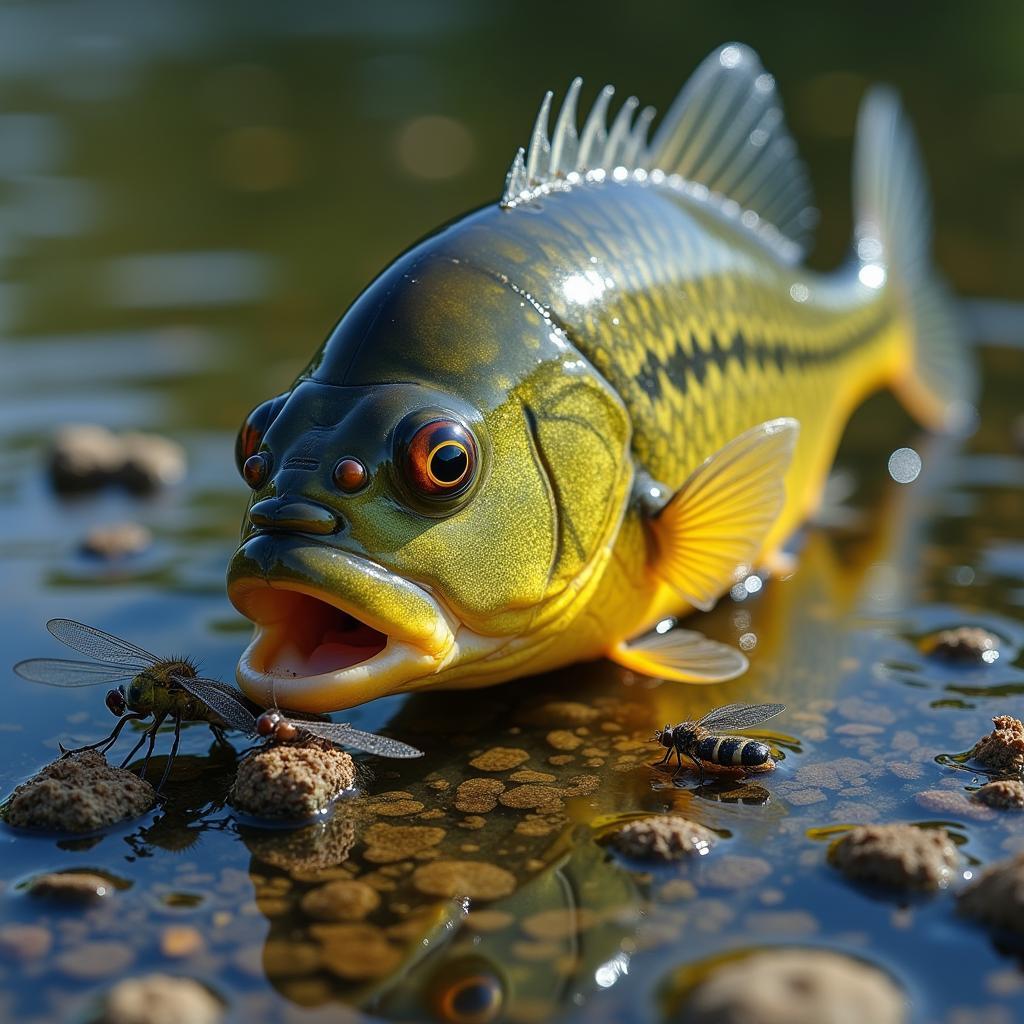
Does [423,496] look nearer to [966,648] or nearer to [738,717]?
[738,717]

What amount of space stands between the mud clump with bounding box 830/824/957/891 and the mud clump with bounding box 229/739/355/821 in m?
1.35

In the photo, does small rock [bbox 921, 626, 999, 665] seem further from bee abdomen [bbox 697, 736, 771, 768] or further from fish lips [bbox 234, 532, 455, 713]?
fish lips [bbox 234, 532, 455, 713]

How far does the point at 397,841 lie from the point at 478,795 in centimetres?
33

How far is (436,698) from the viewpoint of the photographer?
466cm

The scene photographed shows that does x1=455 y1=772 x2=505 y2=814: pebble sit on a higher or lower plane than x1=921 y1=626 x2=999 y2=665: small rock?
lower

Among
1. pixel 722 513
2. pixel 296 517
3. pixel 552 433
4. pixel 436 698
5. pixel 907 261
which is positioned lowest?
pixel 436 698

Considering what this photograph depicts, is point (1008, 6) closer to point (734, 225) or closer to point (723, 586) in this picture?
point (734, 225)

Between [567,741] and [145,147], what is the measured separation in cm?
1230

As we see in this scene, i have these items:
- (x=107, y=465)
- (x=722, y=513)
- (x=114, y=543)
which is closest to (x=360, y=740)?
(x=722, y=513)

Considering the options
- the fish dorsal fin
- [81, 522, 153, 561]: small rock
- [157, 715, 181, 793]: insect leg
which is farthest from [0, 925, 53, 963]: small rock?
the fish dorsal fin

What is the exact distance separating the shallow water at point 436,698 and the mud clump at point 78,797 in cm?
6

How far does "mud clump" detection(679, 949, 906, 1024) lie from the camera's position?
280 centimetres

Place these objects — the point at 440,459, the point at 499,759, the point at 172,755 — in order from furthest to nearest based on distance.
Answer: the point at 499,759
the point at 172,755
the point at 440,459

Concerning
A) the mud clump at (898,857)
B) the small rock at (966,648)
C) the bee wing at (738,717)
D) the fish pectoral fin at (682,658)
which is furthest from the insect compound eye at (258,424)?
the small rock at (966,648)
